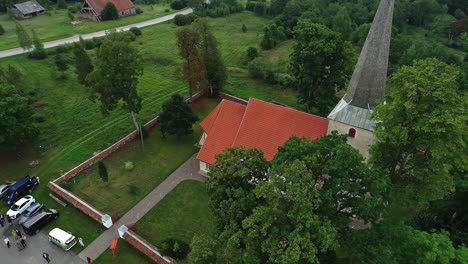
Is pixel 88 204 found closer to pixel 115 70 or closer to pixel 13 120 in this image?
pixel 13 120

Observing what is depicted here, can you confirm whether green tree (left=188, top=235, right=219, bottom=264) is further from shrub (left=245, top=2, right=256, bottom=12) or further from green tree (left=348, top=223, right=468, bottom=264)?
shrub (left=245, top=2, right=256, bottom=12)

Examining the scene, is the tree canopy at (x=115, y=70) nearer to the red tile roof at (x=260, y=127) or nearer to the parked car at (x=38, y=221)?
the red tile roof at (x=260, y=127)

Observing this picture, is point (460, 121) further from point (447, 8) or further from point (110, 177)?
point (447, 8)

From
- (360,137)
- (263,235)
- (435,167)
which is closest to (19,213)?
(263,235)

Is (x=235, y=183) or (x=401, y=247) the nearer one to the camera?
(x=401, y=247)

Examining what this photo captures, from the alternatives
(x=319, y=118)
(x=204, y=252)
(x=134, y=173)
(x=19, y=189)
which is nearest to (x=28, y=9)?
(x=19, y=189)

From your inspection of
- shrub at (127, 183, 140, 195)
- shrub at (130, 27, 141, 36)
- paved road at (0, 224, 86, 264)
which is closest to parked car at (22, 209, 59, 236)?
paved road at (0, 224, 86, 264)
